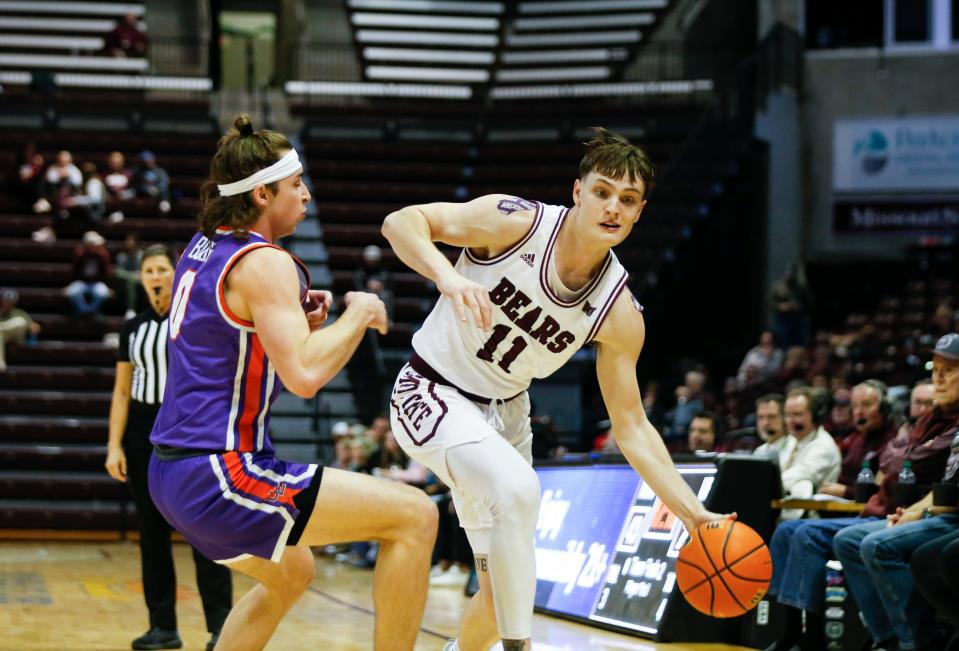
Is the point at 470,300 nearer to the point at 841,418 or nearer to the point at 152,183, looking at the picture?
the point at 841,418

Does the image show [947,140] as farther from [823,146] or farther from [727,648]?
[727,648]

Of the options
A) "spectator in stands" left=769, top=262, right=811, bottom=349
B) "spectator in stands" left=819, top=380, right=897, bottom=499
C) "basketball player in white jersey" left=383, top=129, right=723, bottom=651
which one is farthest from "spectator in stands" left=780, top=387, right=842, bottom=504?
"spectator in stands" left=769, top=262, right=811, bottom=349

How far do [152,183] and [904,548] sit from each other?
52.4 feet

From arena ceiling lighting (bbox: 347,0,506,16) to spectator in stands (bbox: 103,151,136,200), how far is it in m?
7.75

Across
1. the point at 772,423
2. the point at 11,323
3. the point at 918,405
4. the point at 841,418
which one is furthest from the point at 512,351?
the point at 11,323

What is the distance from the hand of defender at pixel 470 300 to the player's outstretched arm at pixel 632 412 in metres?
0.74

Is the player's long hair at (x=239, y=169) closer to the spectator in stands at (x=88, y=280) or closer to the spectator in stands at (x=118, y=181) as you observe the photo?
the spectator in stands at (x=88, y=280)

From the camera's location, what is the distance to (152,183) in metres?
19.9

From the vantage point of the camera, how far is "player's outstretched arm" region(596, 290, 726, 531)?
4555mm

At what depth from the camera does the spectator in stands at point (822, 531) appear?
627cm

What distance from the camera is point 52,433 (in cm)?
1576

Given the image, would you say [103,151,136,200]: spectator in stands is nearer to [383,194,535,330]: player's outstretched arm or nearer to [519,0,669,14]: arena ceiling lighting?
[519,0,669,14]: arena ceiling lighting

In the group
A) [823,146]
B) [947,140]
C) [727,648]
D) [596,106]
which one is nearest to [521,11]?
[596,106]

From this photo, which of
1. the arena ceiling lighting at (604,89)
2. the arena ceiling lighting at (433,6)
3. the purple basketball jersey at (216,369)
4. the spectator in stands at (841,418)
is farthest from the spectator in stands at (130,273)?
the purple basketball jersey at (216,369)
